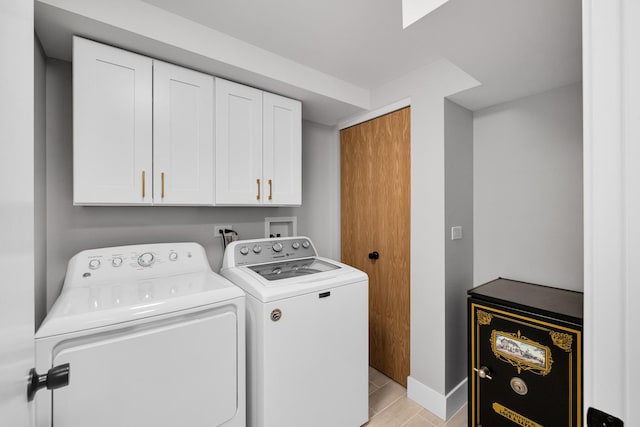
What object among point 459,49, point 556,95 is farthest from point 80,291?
point 556,95

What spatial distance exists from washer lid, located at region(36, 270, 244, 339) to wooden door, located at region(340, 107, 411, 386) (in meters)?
1.31

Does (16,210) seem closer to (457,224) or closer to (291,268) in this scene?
(291,268)

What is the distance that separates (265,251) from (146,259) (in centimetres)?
72

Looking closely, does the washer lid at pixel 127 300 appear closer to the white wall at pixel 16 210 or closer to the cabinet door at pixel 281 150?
the white wall at pixel 16 210

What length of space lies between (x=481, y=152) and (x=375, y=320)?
1.61 m

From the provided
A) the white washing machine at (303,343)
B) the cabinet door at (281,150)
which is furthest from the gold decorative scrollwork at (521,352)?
the cabinet door at (281,150)

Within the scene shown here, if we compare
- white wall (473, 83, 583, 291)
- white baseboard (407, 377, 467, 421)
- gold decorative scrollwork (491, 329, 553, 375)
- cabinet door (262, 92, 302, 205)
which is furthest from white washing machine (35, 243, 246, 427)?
white wall (473, 83, 583, 291)

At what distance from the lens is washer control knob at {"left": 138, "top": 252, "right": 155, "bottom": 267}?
1629 millimetres

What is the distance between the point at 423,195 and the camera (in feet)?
6.61

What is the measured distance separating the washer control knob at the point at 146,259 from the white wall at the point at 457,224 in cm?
186

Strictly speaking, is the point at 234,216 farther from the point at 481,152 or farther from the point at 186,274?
the point at 481,152

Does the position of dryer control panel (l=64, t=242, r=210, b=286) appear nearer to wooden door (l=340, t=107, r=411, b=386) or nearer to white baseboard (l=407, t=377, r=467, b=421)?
wooden door (l=340, t=107, r=411, b=386)

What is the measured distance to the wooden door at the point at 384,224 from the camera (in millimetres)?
2184

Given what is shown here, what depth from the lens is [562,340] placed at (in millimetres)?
1314
